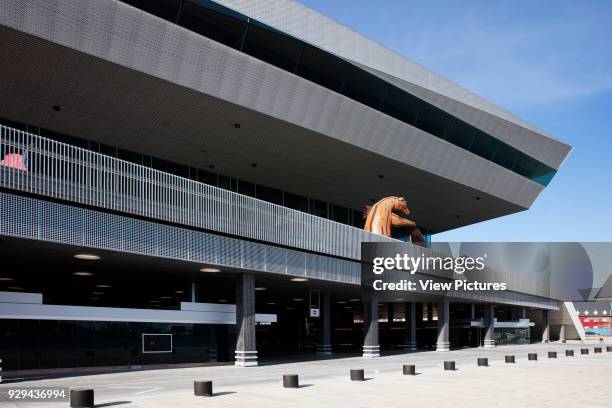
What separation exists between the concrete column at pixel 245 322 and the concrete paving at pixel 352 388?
1.53 metres

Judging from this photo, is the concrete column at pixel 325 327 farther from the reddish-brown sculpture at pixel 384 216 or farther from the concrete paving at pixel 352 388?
the concrete paving at pixel 352 388

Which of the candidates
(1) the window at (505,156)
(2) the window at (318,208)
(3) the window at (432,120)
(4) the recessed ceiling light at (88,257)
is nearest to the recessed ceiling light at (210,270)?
(4) the recessed ceiling light at (88,257)

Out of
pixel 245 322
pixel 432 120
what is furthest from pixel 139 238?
pixel 432 120

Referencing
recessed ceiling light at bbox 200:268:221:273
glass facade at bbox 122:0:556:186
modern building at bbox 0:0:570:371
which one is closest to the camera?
modern building at bbox 0:0:570:371

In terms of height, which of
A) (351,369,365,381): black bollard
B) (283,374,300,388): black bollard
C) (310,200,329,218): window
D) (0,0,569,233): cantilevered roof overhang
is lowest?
(351,369,365,381): black bollard

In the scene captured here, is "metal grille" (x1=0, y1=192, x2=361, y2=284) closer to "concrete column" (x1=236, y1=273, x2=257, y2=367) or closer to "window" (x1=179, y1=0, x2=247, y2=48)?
"concrete column" (x1=236, y1=273, x2=257, y2=367)

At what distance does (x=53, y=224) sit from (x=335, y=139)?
1675 cm

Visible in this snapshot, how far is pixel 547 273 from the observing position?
130125 mm

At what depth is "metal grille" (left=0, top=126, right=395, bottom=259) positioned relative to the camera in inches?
831

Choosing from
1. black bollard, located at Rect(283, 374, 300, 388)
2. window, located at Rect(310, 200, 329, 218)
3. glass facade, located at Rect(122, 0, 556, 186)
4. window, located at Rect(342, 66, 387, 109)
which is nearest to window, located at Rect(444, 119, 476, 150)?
glass facade, located at Rect(122, 0, 556, 186)

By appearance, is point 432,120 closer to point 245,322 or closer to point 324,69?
point 324,69

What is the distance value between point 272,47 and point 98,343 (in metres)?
15.9

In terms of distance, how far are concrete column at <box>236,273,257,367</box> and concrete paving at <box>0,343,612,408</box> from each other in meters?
1.53

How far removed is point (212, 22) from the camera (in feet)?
96.4
